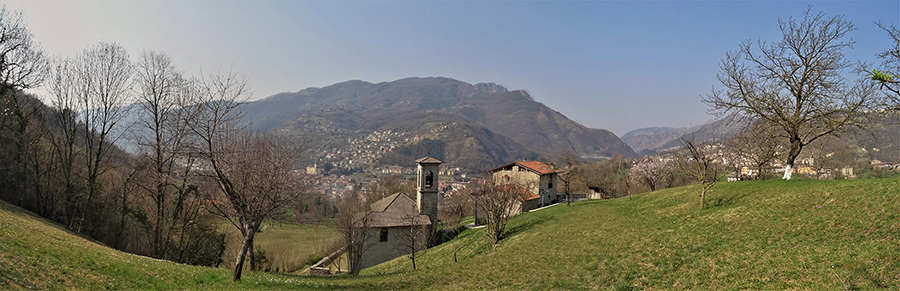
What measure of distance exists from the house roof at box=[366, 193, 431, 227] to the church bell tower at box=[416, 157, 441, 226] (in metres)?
0.64

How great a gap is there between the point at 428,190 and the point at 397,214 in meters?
3.45

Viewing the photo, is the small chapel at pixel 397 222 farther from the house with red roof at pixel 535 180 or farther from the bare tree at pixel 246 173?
the bare tree at pixel 246 173

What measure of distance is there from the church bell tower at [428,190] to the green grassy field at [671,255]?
13085 millimetres

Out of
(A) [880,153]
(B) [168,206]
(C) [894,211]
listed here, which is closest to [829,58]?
(C) [894,211]

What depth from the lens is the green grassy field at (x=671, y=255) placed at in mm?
8812

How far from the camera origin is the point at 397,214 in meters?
32.5

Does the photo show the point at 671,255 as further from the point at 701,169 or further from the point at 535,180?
the point at 535,180

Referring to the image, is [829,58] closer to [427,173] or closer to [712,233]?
[712,233]

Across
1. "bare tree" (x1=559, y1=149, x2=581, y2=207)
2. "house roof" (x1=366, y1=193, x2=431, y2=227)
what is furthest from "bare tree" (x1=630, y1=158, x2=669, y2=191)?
"house roof" (x1=366, y1=193, x2=431, y2=227)

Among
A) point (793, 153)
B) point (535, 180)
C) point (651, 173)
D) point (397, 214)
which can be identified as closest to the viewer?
point (793, 153)

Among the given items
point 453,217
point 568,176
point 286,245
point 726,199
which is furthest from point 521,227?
point 286,245

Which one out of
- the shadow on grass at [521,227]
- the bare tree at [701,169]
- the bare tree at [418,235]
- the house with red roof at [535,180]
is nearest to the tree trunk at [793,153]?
the bare tree at [701,169]

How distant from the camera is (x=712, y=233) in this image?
14438 mm

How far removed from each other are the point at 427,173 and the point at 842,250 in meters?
27.0
